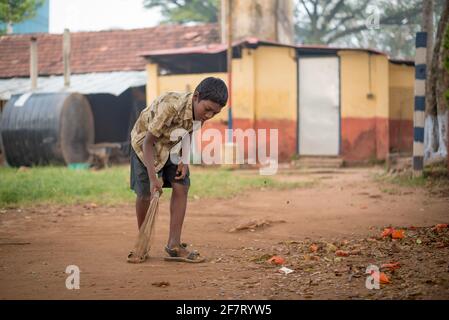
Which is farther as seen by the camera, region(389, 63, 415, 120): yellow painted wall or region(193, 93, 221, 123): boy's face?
region(389, 63, 415, 120): yellow painted wall

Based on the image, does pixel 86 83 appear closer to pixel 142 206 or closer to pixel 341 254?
pixel 142 206

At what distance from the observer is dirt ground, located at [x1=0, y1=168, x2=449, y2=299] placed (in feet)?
10.3

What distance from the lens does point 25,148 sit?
13508 millimetres

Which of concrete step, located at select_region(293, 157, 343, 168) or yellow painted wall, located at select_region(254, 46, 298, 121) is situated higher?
yellow painted wall, located at select_region(254, 46, 298, 121)

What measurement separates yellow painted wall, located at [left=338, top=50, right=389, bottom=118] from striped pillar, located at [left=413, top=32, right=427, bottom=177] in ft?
16.5

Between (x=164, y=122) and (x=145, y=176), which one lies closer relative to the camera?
(x=164, y=122)

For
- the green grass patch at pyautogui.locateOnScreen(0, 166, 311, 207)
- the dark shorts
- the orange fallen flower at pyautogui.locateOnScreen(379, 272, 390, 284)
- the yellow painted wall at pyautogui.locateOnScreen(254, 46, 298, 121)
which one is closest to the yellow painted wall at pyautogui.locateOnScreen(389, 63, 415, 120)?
the yellow painted wall at pyautogui.locateOnScreen(254, 46, 298, 121)

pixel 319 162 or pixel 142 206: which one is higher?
pixel 142 206

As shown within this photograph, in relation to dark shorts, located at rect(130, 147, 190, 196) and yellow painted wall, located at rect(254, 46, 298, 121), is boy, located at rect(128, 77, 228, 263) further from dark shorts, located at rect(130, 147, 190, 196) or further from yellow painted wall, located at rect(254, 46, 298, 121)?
yellow painted wall, located at rect(254, 46, 298, 121)

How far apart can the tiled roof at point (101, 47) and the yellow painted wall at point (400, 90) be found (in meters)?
6.20

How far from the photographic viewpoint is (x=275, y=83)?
13.8m

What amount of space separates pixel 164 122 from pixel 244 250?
4.03 feet

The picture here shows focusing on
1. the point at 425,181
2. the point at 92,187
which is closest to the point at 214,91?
the point at 92,187
